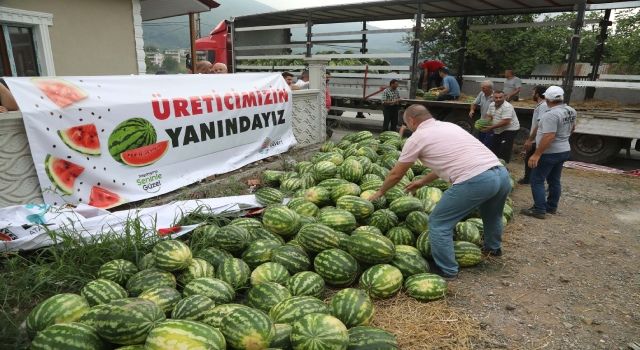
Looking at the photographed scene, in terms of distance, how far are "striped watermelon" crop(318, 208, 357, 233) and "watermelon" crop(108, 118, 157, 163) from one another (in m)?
2.58

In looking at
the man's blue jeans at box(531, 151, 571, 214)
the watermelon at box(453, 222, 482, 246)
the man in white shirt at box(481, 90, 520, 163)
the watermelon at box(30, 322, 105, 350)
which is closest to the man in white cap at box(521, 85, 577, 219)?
the man's blue jeans at box(531, 151, 571, 214)

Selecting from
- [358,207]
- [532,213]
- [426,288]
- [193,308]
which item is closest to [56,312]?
[193,308]

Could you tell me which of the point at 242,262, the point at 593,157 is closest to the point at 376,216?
the point at 242,262

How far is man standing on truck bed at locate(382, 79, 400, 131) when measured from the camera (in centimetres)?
1111

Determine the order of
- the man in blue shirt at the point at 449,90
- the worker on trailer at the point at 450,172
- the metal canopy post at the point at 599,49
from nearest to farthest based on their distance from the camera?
1. the worker on trailer at the point at 450,172
2. the metal canopy post at the point at 599,49
3. the man in blue shirt at the point at 449,90

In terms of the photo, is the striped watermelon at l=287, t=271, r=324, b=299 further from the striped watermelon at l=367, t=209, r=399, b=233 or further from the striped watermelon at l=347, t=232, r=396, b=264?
the striped watermelon at l=367, t=209, r=399, b=233

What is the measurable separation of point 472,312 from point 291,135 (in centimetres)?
553

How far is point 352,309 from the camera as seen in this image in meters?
2.85

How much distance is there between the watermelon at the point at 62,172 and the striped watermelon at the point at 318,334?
130 inches

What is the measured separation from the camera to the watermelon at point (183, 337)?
205 centimetres

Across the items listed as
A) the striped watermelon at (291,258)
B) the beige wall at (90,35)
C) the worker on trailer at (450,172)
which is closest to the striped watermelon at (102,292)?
the striped watermelon at (291,258)

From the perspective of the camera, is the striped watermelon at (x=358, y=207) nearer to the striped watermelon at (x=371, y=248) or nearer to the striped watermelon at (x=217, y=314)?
the striped watermelon at (x=371, y=248)

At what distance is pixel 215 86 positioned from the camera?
20.6 feet

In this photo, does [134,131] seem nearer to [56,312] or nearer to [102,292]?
[102,292]
